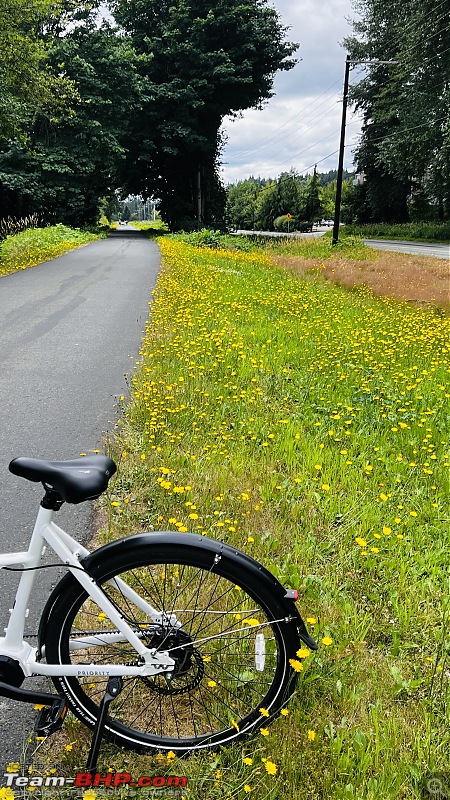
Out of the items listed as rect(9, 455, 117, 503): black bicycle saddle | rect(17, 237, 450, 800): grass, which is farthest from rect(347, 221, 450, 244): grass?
rect(9, 455, 117, 503): black bicycle saddle

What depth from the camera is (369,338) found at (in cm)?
789

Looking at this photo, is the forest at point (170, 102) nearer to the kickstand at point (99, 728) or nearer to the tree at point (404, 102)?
the tree at point (404, 102)

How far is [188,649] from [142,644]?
0.60ft

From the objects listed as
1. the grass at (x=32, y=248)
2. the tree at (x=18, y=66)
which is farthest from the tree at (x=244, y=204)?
the tree at (x=18, y=66)

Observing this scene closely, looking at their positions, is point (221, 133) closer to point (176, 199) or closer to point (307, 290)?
point (176, 199)

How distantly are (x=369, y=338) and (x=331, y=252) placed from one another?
18064 millimetres

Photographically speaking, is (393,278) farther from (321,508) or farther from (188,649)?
(188,649)

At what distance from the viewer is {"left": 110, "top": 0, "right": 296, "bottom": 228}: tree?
109 ft

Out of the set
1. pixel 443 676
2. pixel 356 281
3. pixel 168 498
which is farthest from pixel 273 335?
pixel 356 281

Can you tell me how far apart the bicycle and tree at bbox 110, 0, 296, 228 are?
35.8 m

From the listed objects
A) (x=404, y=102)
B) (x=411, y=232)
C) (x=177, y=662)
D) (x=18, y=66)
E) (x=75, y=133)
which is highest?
(x=404, y=102)

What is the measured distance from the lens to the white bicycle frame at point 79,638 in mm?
1808

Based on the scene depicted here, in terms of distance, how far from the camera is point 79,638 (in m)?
1.98

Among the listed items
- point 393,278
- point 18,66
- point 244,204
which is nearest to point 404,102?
point 393,278
